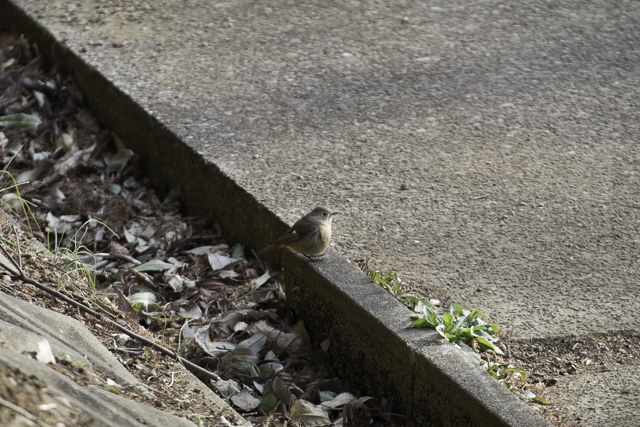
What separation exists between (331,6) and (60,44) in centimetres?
230

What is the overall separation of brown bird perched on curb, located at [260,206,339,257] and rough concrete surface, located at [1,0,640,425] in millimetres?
247

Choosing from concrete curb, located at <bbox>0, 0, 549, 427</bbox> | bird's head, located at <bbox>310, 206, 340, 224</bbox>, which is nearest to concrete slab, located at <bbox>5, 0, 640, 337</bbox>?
concrete curb, located at <bbox>0, 0, 549, 427</bbox>

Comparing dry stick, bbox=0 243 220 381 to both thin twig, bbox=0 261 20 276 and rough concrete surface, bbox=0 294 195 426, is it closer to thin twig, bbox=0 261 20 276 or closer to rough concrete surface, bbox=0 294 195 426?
thin twig, bbox=0 261 20 276

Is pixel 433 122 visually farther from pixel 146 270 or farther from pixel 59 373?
pixel 59 373

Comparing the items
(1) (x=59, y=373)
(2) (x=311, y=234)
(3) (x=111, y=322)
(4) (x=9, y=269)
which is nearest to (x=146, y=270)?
(3) (x=111, y=322)

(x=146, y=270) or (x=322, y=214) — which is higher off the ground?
(x=322, y=214)

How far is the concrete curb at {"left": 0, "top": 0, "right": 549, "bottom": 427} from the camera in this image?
7.36ft

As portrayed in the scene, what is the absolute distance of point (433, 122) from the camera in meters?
4.32

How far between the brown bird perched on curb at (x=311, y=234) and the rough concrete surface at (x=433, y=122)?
0.25 metres

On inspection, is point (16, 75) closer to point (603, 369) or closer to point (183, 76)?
point (183, 76)

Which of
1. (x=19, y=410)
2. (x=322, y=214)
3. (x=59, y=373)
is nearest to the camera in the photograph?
(x=19, y=410)

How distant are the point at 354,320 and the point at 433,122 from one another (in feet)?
6.45

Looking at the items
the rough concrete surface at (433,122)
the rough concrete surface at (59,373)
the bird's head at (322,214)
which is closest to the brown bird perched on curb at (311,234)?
the bird's head at (322,214)

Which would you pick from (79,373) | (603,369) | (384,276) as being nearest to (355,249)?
(384,276)
